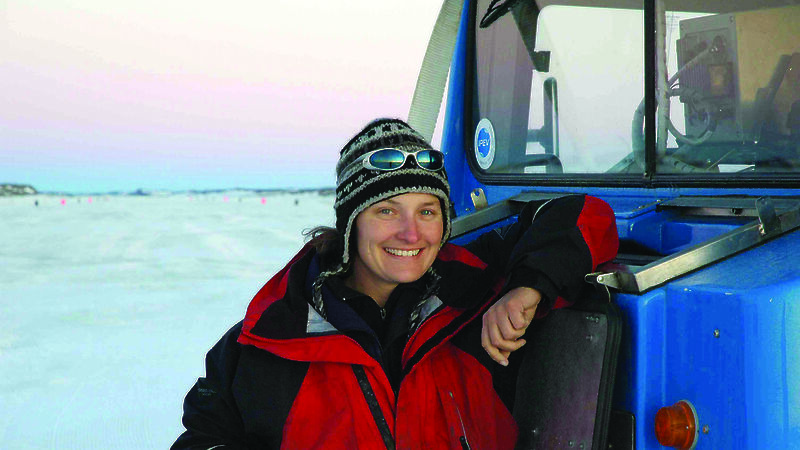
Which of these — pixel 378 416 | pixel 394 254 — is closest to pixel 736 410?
pixel 378 416

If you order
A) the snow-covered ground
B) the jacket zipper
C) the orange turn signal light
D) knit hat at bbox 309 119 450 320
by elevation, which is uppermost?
knit hat at bbox 309 119 450 320

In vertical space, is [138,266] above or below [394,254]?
below

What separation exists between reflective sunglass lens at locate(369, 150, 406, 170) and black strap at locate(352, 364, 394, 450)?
1.64 feet

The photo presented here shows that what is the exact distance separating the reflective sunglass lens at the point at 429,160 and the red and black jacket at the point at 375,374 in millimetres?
276

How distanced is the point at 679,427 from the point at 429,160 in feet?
3.02

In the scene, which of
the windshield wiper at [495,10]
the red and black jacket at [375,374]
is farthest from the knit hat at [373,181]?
the windshield wiper at [495,10]

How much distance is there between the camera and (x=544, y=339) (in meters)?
1.57

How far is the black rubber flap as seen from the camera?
4.55ft

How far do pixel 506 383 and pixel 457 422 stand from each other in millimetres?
143

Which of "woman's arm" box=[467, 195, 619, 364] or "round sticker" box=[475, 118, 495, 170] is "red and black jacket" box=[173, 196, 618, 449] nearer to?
"woman's arm" box=[467, 195, 619, 364]

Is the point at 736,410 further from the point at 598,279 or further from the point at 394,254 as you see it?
the point at 394,254

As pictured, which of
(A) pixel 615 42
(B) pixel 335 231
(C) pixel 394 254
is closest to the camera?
(C) pixel 394 254

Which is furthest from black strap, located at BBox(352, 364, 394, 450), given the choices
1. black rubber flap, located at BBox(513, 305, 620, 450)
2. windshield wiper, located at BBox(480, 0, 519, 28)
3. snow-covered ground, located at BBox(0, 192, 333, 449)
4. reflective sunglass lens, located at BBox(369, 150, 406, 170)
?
snow-covered ground, located at BBox(0, 192, 333, 449)

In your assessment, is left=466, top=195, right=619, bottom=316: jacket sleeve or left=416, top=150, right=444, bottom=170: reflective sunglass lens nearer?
left=466, top=195, right=619, bottom=316: jacket sleeve
